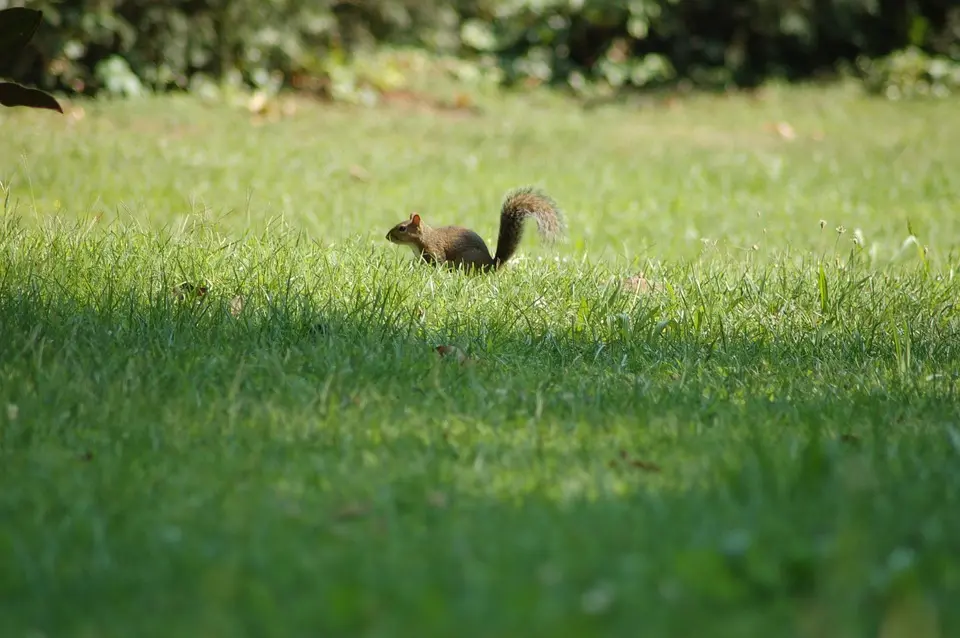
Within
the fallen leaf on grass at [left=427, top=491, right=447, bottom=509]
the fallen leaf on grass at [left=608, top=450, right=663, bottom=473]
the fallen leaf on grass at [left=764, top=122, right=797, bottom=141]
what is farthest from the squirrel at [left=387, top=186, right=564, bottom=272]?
the fallen leaf on grass at [left=764, top=122, right=797, bottom=141]

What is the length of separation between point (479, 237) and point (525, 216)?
1.02ft

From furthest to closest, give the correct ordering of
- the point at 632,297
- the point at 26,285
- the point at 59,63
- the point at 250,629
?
the point at 59,63 < the point at 632,297 < the point at 26,285 < the point at 250,629

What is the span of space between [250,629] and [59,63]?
918 centimetres

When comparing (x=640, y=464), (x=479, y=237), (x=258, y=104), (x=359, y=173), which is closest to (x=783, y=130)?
(x=359, y=173)

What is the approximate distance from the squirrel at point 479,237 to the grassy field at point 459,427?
0.47 feet

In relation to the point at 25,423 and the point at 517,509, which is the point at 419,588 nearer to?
the point at 517,509

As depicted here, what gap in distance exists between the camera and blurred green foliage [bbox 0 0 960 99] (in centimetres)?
1045

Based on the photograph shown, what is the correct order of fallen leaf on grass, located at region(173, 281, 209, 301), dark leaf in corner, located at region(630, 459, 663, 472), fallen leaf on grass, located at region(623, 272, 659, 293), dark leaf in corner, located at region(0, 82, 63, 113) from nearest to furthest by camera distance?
dark leaf in corner, located at region(630, 459, 663, 472)
dark leaf in corner, located at region(0, 82, 63, 113)
fallen leaf on grass, located at region(173, 281, 209, 301)
fallen leaf on grass, located at region(623, 272, 659, 293)

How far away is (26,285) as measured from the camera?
176 inches

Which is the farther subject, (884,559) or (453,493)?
(453,493)

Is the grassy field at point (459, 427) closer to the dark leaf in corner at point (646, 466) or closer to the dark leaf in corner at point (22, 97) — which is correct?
the dark leaf in corner at point (646, 466)

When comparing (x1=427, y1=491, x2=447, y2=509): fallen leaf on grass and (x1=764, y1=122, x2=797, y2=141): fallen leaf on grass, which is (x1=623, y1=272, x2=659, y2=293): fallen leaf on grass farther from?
(x1=764, y1=122, x2=797, y2=141): fallen leaf on grass

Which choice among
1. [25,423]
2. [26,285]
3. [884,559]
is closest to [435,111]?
[26,285]

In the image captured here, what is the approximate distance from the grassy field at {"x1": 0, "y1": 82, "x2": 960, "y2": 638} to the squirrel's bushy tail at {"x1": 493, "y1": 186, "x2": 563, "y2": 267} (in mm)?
146
